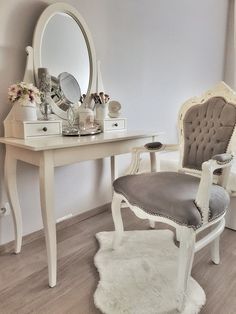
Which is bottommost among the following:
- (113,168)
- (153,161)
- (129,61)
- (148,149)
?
(113,168)

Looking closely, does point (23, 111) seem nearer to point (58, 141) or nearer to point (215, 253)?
point (58, 141)

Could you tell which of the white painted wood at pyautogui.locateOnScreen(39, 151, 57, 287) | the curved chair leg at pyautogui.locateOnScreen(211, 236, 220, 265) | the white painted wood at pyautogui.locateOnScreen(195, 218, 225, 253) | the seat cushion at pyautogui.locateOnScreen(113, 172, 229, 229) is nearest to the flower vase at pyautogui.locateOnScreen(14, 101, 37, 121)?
the white painted wood at pyautogui.locateOnScreen(39, 151, 57, 287)

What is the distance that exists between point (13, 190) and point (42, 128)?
428mm

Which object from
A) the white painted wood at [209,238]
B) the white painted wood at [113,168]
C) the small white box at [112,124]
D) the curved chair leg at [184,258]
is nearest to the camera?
the curved chair leg at [184,258]

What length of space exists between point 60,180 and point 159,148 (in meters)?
0.81

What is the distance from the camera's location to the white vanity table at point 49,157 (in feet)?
4.35

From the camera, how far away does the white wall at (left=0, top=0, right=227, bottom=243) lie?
5.42 feet

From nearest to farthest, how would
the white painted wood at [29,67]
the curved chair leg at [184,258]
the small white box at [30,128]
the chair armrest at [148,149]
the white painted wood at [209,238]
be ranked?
the curved chair leg at [184,258]
the white painted wood at [209,238]
the small white box at [30,128]
the white painted wood at [29,67]
the chair armrest at [148,149]

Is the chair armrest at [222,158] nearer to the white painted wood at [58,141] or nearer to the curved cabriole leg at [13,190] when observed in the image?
the white painted wood at [58,141]

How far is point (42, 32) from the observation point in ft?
5.56

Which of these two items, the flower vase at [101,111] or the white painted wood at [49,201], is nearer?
the white painted wood at [49,201]

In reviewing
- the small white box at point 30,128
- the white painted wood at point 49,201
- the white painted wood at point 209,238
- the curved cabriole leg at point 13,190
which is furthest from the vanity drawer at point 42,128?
the white painted wood at point 209,238

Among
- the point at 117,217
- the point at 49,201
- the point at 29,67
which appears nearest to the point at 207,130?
the point at 117,217

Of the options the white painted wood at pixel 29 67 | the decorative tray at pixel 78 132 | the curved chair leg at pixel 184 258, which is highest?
the white painted wood at pixel 29 67
